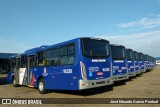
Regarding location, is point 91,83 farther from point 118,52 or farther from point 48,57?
point 118,52

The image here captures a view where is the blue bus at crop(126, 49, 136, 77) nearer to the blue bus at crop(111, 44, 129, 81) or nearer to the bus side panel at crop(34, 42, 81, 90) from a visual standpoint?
the blue bus at crop(111, 44, 129, 81)

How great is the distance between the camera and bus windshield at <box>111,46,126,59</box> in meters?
15.6

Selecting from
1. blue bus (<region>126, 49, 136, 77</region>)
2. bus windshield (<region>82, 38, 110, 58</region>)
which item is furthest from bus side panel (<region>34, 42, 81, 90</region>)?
blue bus (<region>126, 49, 136, 77</region>)

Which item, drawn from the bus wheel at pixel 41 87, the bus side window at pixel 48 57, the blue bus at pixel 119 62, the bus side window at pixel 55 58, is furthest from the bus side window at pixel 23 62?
the blue bus at pixel 119 62

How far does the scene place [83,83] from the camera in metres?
10.5

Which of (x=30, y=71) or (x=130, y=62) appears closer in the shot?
(x=30, y=71)

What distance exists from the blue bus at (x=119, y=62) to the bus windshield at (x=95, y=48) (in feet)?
10.1

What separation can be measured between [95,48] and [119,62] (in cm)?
473

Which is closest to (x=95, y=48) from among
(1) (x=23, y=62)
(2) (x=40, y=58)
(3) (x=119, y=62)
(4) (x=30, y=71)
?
(2) (x=40, y=58)

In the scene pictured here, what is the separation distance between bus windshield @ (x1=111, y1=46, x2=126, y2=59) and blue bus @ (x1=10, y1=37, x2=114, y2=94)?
3.10 meters

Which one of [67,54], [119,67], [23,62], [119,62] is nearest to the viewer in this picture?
[67,54]

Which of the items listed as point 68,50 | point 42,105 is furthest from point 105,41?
point 42,105

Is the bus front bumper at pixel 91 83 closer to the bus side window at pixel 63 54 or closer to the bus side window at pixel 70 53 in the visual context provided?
the bus side window at pixel 70 53

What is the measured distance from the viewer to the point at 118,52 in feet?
52.5
